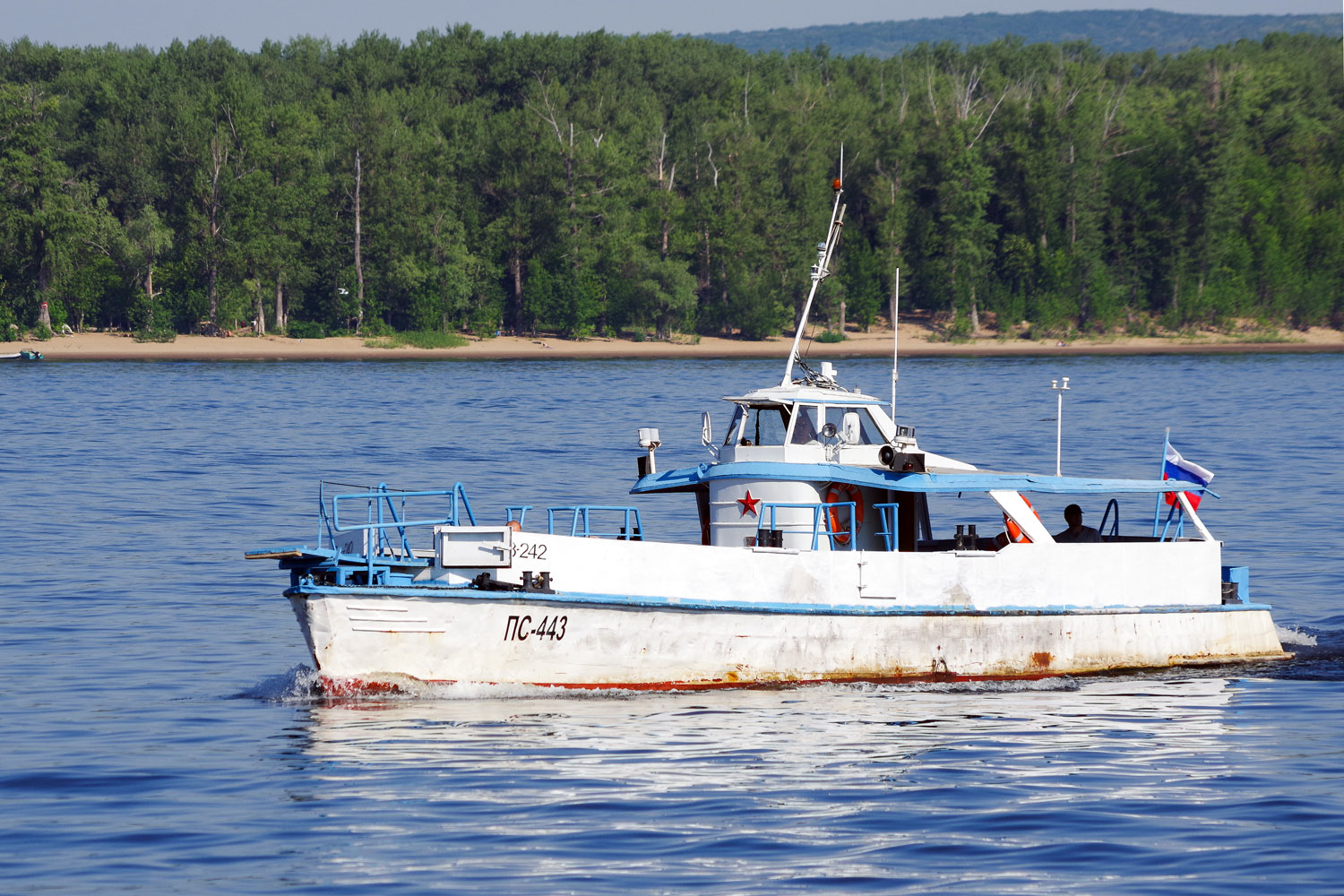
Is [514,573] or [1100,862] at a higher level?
[514,573]

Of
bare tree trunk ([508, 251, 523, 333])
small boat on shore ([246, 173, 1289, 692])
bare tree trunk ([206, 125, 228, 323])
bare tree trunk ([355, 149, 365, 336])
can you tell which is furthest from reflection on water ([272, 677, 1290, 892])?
Result: bare tree trunk ([508, 251, 523, 333])

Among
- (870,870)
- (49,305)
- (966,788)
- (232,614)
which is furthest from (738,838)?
(49,305)

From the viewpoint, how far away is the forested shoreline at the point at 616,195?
349 ft

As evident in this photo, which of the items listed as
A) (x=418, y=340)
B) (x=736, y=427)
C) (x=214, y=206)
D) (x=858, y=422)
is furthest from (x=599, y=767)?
(x=214, y=206)

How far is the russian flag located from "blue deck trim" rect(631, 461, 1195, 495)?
3.96ft

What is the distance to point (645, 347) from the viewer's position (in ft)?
367

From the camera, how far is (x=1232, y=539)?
3144 centimetres

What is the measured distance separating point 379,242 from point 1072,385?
50570mm

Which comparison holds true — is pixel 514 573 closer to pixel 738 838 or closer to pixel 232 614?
pixel 738 838

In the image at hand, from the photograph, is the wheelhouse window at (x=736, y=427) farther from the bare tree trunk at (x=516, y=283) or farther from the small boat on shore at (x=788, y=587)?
the bare tree trunk at (x=516, y=283)

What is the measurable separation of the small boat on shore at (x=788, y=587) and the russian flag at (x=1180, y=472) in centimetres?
6

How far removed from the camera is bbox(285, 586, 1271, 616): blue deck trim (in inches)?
681

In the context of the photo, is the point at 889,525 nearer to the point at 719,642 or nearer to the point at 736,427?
the point at 736,427

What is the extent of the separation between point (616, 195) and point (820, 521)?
9528 centimetres
